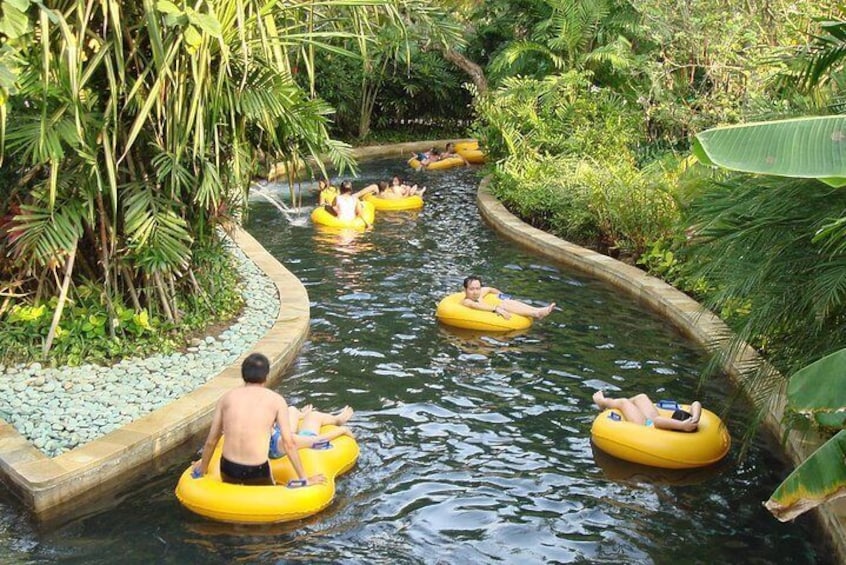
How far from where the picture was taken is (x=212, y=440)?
22.7 ft

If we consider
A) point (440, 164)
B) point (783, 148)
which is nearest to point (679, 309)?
point (783, 148)

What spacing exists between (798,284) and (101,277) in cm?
601

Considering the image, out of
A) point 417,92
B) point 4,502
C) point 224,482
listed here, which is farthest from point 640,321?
point 417,92

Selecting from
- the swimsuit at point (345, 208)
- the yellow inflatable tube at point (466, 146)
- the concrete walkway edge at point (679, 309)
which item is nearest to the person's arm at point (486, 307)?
the concrete walkway edge at point (679, 309)

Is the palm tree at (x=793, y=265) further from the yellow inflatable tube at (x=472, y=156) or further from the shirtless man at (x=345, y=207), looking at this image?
the yellow inflatable tube at (x=472, y=156)

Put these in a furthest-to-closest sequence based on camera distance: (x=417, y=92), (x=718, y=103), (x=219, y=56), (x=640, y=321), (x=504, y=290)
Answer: (x=417, y=92)
(x=718, y=103)
(x=504, y=290)
(x=640, y=321)
(x=219, y=56)

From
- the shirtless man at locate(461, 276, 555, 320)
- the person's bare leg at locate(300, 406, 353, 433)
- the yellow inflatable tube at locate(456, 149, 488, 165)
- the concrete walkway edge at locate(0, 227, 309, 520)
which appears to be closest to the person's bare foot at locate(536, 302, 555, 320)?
the shirtless man at locate(461, 276, 555, 320)

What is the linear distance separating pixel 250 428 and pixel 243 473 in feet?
1.13

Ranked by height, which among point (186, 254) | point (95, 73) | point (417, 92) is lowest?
point (417, 92)

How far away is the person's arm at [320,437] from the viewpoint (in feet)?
24.6

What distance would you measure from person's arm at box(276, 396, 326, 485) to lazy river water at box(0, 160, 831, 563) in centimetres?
26

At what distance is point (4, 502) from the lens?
22.8ft

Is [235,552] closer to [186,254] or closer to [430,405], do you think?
[430,405]

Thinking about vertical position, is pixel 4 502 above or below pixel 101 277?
below
